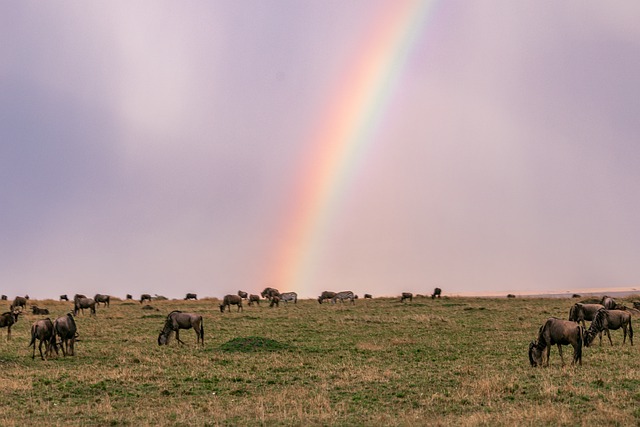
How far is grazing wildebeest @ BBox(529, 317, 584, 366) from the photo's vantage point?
19859 millimetres

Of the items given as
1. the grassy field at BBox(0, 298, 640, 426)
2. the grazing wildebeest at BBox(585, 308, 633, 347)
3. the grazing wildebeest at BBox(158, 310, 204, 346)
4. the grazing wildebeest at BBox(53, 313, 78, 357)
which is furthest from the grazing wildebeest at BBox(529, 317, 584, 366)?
the grazing wildebeest at BBox(53, 313, 78, 357)

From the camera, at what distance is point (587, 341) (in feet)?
79.9

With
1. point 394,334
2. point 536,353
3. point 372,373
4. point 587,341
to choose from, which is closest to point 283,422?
point 372,373

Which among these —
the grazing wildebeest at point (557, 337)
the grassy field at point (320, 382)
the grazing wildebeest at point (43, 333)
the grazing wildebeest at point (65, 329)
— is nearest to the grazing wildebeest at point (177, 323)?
the grassy field at point (320, 382)

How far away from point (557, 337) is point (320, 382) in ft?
27.2

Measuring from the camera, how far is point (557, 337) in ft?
65.7

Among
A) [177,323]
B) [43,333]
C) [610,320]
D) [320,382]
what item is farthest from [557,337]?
[43,333]

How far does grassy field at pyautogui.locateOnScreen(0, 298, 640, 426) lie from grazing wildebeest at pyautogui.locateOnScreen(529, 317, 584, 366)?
0.69 metres

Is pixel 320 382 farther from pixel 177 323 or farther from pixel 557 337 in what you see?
pixel 177 323

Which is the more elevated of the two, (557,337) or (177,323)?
(177,323)

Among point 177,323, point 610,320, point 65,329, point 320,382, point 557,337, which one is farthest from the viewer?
point 177,323

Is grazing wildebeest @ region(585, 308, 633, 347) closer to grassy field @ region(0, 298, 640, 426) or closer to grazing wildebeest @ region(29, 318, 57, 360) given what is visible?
grassy field @ region(0, 298, 640, 426)

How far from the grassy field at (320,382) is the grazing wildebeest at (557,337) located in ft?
2.26

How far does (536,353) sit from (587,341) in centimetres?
516
